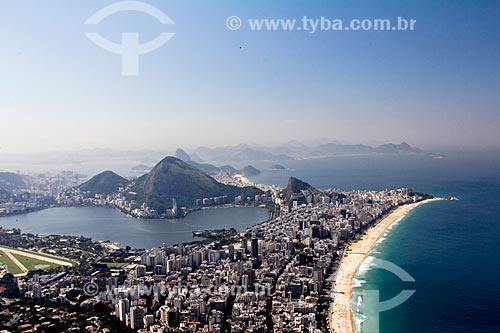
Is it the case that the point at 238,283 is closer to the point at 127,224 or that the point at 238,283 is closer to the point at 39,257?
the point at 39,257

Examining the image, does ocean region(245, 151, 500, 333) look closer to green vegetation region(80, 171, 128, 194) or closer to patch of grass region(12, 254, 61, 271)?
patch of grass region(12, 254, 61, 271)

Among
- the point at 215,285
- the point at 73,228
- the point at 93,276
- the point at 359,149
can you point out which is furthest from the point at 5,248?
the point at 359,149

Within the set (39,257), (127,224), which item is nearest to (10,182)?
(127,224)

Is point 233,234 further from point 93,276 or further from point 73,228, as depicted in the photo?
point 73,228

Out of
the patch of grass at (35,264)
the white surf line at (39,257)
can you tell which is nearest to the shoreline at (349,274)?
the white surf line at (39,257)

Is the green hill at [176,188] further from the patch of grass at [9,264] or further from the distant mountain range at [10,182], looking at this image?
the distant mountain range at [10,182]
